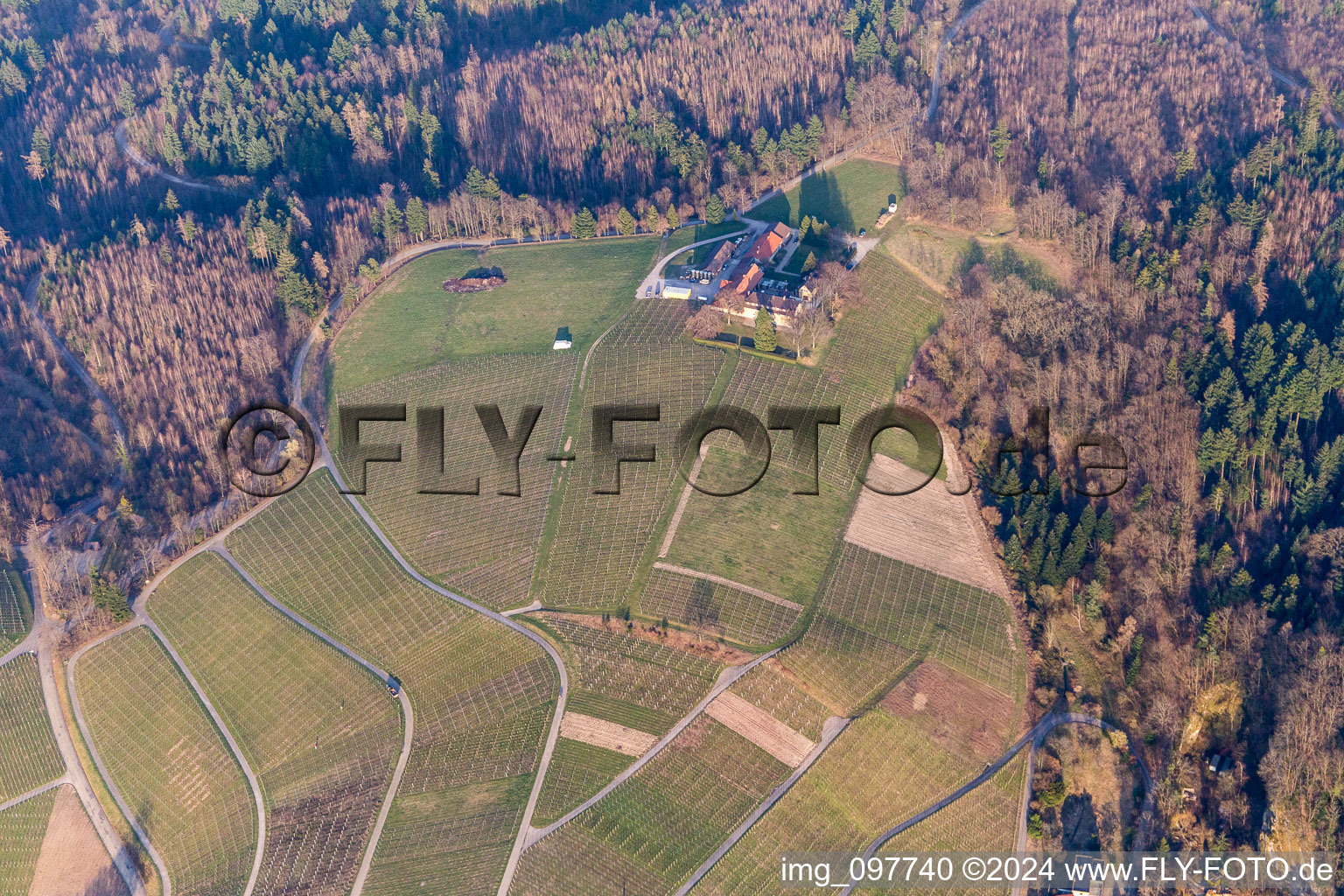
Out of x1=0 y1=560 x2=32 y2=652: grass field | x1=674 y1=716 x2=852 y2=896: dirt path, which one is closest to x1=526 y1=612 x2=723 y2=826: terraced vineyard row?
x1=674 y1=716 x2=852 y2=896: dirt path

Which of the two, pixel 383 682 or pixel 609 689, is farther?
pixel 383 682

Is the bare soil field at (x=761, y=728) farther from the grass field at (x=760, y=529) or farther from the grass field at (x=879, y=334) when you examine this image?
the grass field at (x=879, y=334)

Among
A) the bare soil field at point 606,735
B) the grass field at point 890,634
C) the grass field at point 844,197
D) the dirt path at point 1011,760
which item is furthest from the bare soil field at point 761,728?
the grass field at point 844,197

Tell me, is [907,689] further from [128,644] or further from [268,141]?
[268,141]

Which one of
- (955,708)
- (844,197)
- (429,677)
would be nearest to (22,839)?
(429,677)

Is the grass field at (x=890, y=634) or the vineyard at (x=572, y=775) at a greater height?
the grass field at (x=890, y=634)

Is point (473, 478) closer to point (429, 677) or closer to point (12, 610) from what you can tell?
point (429, 677)
